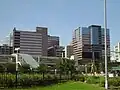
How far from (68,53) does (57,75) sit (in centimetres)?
13093

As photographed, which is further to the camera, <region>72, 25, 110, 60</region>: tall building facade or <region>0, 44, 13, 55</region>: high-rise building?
<region>0, 44, 13, 55</region>: high-rise building

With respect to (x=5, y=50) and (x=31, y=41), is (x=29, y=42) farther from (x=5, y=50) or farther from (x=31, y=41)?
(x=5, y=50)

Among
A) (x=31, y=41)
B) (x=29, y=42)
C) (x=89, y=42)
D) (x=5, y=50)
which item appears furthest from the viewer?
(x=5, y=50)

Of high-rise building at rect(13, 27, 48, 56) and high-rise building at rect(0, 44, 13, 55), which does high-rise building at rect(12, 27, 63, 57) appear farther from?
high-rise building at rect(0, 44, 13, 55)

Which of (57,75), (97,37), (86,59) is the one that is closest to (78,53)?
(86,59)

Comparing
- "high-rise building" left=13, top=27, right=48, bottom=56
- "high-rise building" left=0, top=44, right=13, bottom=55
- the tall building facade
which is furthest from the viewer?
"high-rise building" left=0, top=44, right=13, bottom=55

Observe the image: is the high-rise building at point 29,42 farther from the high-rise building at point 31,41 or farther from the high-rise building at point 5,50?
the high-rise building at point 5,50

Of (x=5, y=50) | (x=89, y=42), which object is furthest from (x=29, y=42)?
(x=89, y=42)

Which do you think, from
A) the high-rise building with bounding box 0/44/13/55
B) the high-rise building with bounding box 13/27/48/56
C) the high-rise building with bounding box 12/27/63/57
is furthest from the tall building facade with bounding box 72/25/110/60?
the high-rise building with bounding box 0/44/13/55

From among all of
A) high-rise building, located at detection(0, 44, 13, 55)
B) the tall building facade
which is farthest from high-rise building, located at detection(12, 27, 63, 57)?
the tall building facade

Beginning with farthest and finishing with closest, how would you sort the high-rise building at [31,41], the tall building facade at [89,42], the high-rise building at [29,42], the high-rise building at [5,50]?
the high-rise building at [5,50], the high-rise building at [31,41], the high-rise building at [29,42], the tall building facade at [89,42]

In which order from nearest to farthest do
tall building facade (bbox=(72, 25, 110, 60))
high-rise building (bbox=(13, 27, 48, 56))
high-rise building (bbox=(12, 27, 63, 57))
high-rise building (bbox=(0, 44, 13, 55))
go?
tall building facade (bbox=(72, 25, 110, 60)) < high-rise building (bbox=(13, 27, 48, 56)) < high-rise building (bbox=(12, 27, 63, 57)) < high-rise building (bbox=(0, 44, 13, 55))

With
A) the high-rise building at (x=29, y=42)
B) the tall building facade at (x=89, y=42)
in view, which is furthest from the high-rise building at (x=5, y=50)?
the tall building facade at (x=89, y=42)

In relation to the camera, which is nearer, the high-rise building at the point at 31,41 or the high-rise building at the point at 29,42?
the high-rise building at the point at 29,42
